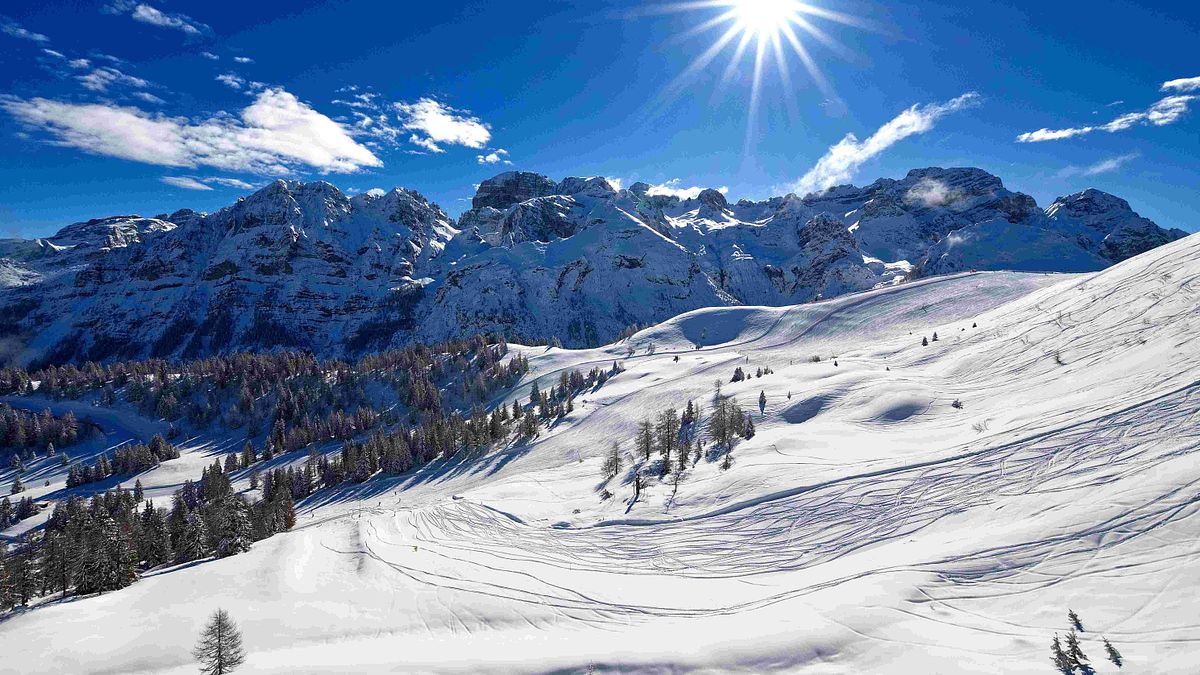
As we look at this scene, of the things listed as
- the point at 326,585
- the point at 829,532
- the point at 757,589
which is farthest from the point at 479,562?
the point at 829,532

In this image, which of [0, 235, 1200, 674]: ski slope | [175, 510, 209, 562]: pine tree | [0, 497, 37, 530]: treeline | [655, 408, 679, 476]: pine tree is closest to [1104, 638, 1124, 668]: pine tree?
[0, 235, 1200, 674]: ski slope

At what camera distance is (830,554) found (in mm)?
21062

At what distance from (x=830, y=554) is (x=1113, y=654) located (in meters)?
11.2

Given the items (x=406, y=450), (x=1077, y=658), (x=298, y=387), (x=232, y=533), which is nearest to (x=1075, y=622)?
(x=1077, y=658)

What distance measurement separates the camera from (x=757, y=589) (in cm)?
1900

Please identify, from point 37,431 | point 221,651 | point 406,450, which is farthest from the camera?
point 37,431

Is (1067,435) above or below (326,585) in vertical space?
above

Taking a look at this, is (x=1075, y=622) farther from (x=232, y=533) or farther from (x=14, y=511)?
(x=14, y=511)

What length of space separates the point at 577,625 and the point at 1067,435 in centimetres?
2364

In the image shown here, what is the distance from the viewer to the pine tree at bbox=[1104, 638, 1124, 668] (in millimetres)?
10078

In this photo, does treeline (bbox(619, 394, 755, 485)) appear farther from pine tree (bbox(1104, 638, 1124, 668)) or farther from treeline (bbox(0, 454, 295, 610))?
treeline (bbox(0, 454, 295, 610))

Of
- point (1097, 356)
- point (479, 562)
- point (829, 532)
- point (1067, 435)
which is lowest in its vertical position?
point (479, 562)

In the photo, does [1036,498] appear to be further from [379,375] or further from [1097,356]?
[379,375]

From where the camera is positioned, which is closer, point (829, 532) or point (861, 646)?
point (861, 646)
